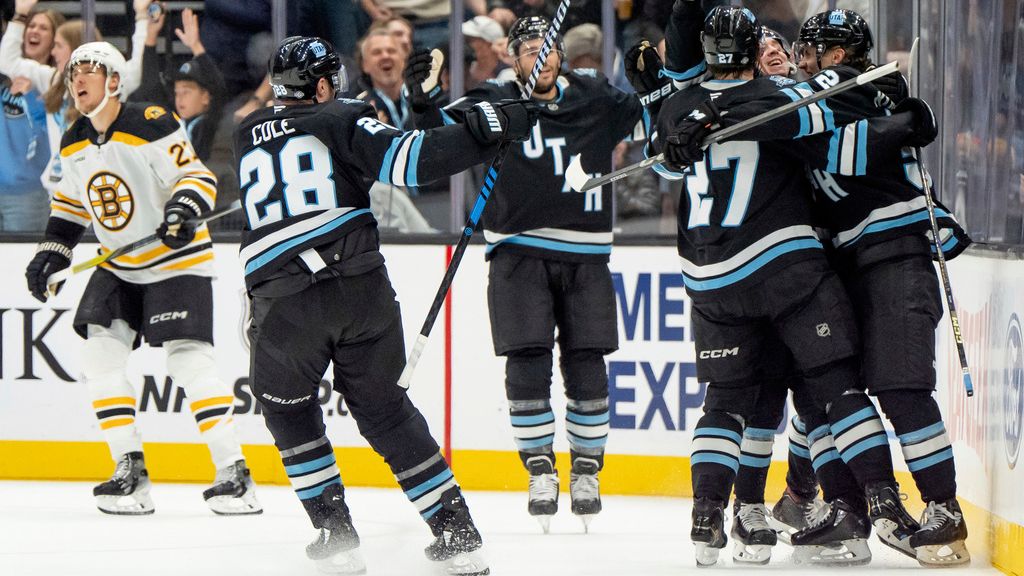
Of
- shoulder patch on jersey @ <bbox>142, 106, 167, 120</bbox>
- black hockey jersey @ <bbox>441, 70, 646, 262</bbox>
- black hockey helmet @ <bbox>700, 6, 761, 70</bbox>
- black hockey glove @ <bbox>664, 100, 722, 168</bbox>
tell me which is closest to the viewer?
black hockey glove @ <bbox>664, 100, 722, 168</bbox>

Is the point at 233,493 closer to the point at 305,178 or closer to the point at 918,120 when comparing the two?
the point at 305,178

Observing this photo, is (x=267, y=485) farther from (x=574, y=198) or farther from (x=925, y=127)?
(x=925, y=127)

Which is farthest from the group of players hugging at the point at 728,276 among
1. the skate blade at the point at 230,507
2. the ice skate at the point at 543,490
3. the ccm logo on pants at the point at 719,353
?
the skate blade at the point at 230,507

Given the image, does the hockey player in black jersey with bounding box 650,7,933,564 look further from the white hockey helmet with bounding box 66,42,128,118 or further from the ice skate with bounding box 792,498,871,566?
the white hockey helmet with bounding box 66,42,128,118

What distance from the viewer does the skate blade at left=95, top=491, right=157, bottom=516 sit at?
15.5 ft

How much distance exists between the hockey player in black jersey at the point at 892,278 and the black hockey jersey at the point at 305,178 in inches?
31.3

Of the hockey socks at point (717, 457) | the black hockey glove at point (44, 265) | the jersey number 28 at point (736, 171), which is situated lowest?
the hockey socks at point (717, 457)

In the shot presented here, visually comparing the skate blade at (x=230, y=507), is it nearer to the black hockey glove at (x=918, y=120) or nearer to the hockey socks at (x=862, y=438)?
the hockey socks at (x=862, y=438)

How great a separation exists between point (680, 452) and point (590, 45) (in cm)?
151

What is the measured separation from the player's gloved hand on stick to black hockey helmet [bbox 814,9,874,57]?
0.42 feet

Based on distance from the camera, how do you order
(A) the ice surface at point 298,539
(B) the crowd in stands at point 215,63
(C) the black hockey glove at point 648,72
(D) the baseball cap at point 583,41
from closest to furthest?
1. (A) the ice surface at point 298,539
2. (C) the black hockey glove at point 648,72
3. (D) the baseball cap at point 583,41
4. (B) the crowd in stands at point 215,63

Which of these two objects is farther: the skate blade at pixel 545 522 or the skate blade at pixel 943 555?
the skate blade at pixel 545 522

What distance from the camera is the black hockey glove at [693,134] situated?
3.38 m

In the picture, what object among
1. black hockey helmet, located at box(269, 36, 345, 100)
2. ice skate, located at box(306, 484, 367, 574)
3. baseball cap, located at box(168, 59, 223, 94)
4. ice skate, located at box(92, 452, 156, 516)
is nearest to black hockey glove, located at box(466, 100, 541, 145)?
black hockey helmet, located at box(269, 36, 345, 100)
